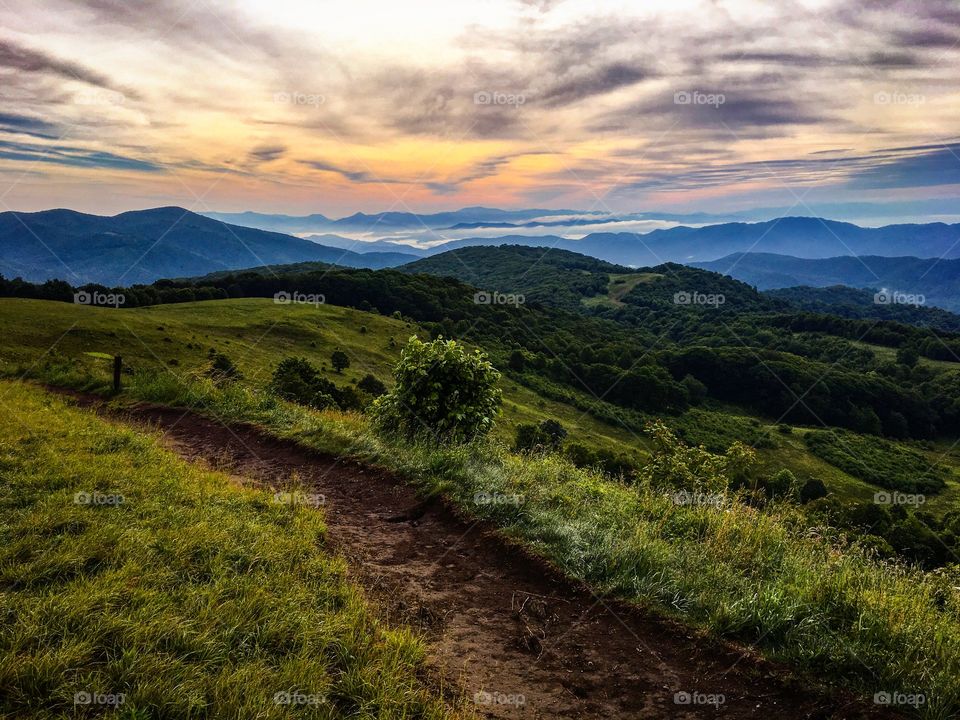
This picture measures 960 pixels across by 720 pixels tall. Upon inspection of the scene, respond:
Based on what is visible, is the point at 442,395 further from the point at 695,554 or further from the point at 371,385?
the point at 371,385

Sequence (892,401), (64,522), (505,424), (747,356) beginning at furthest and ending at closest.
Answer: (747,356), (892,401), (505,424), (64,522)

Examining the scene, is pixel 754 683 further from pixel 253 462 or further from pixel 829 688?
pixel 253 462

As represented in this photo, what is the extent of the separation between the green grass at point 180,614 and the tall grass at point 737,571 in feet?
8.82

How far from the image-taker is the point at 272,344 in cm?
7662

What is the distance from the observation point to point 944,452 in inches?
4722

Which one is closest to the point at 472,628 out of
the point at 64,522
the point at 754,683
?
the point at 754,683

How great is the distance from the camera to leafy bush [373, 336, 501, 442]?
11.7 m

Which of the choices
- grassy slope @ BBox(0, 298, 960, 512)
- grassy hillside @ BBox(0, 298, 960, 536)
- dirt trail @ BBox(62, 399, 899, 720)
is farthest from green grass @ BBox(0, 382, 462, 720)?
grassy slope @ BBox(0, 298, 960, 512)

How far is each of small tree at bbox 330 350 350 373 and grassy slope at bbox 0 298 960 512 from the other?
1204 mm

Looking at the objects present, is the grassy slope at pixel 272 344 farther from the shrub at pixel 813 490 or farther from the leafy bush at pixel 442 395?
the leafy bush at pixel 442 395

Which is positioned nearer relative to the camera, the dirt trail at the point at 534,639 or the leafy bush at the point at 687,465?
the dirt trail at the point at 534,639

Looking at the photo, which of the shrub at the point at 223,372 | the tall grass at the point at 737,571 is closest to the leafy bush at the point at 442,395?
the tall grass at the point at 737,571

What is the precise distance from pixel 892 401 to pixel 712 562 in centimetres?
15919

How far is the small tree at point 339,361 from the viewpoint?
2901 inches
